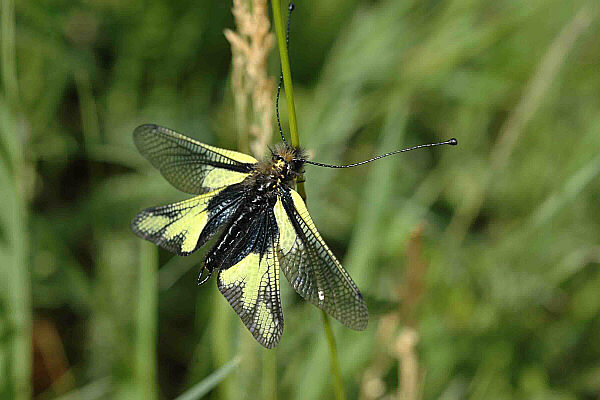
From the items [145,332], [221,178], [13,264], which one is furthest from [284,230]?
[13,264]

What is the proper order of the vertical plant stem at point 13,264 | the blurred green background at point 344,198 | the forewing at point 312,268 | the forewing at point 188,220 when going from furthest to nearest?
the blurred green background at point 344,198
the vertical plant stem at point 13,264
the forewing at point 188,220
the forewing at point 312,268

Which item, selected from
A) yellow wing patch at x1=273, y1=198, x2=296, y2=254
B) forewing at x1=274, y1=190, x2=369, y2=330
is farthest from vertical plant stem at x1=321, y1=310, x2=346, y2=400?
yellow wing patch at x1=273, y1=198, x2=296, y2=254

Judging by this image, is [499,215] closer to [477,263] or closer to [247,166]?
[477,263]

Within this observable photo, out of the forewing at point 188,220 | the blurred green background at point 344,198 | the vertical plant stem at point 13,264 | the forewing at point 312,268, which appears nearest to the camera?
the forewing at point 312,268

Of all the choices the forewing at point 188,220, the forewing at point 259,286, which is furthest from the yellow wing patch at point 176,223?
the forewing at point 259,286

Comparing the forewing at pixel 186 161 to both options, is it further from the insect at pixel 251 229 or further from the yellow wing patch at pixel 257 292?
the yellow wing patch at pixel 257 292

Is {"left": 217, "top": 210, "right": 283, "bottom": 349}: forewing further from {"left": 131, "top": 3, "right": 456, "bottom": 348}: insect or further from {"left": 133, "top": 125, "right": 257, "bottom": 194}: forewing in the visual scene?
{"left": 133, "top": 125, "right": 257, "bottom": 194}: forewing

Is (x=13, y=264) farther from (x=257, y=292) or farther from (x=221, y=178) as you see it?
(x=257, y=292)
